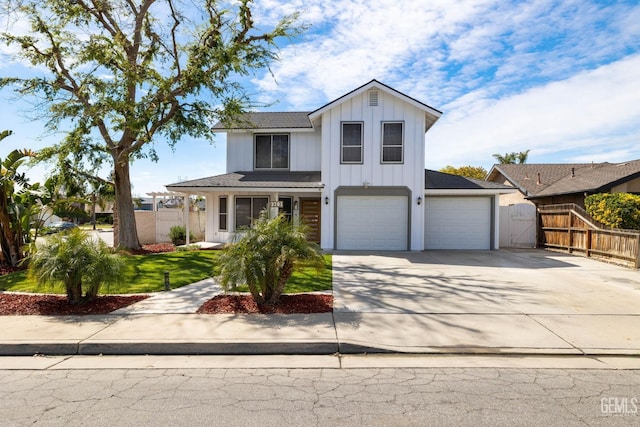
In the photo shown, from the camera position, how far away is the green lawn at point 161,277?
8094 mm

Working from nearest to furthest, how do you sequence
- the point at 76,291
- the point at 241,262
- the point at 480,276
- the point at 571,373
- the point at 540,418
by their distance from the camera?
the point at 540,418 → the point at 571,373 → the point at 241,262 → the point at 76,291 → the point at 480,276

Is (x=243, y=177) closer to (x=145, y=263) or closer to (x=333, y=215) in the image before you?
(x=333, y=215)

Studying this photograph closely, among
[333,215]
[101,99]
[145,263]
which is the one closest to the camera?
[145,263]

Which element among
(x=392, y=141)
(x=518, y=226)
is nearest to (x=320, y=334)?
(x=392, y=141)

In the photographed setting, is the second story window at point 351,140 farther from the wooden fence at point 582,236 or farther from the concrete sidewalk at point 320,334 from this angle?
the concrete sidewalk at point 320,334

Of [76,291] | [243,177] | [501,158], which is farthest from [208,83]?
[501,158]

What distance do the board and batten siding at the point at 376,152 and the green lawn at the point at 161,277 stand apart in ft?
13.9

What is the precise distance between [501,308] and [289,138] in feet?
43.7

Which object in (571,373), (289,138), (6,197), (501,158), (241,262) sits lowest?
(571,373)

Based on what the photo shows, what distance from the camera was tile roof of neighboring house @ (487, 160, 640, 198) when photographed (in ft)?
51.8

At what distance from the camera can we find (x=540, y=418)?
3305 millimetres

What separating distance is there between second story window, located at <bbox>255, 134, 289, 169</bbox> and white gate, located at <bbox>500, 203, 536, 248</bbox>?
11.2 m

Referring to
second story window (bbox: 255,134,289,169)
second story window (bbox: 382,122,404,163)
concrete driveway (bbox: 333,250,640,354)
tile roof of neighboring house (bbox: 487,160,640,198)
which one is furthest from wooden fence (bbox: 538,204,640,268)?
second story window (bbox: 255,134,289,169)

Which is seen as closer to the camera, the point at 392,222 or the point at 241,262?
the point at 241,262
